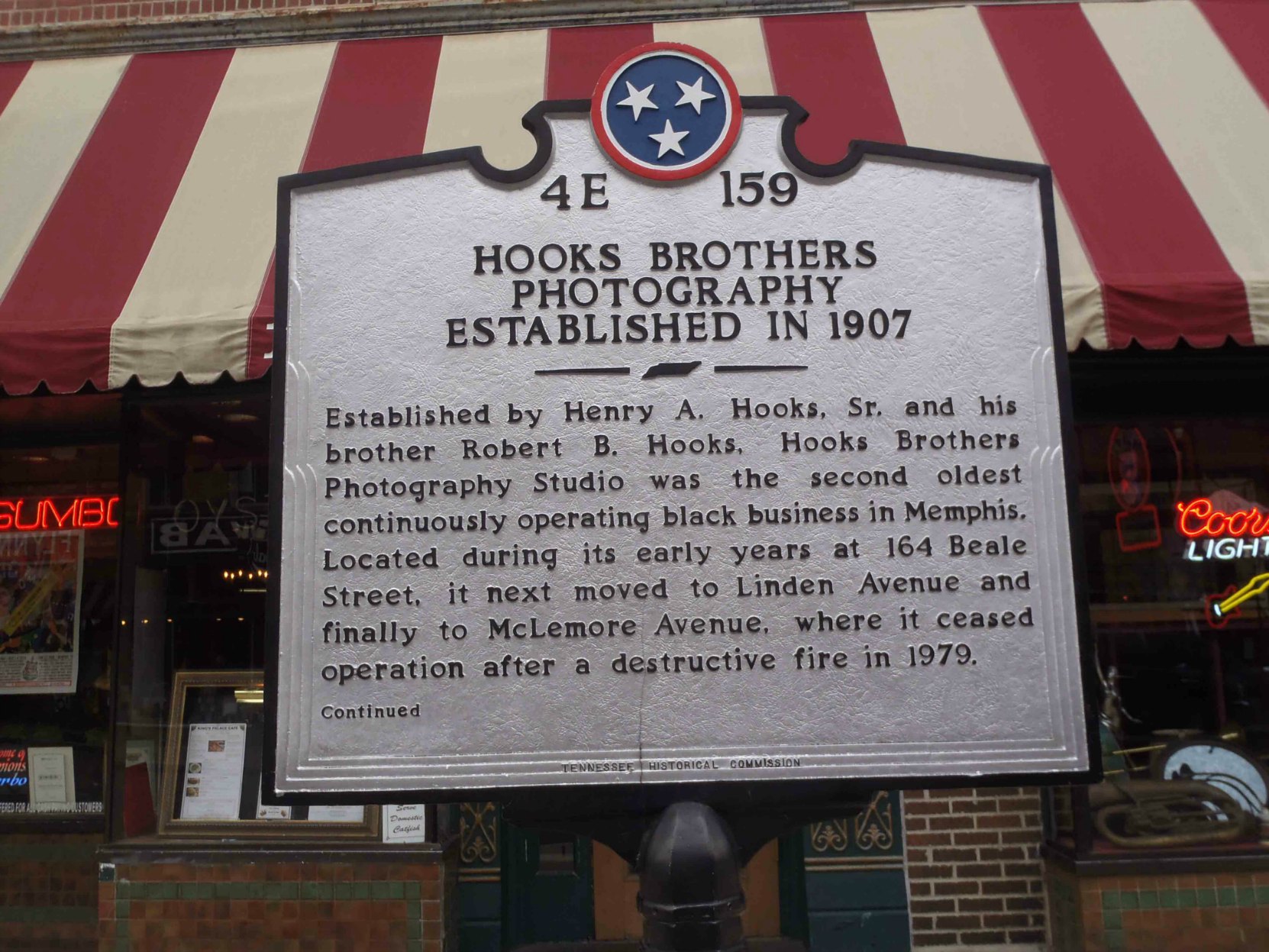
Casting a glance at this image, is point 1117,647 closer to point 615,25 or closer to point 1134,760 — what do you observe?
point 1134,760

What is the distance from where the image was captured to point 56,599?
6488 mm

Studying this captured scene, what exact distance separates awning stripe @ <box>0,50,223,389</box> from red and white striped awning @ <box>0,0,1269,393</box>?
0.04 ft

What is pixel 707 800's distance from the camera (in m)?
2.57

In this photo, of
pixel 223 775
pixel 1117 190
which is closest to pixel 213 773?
pixel 223 775

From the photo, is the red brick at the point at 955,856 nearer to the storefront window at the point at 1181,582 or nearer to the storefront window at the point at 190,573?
the storefront window at the point at 1181,582

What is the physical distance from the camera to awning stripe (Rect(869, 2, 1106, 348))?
4422 mm

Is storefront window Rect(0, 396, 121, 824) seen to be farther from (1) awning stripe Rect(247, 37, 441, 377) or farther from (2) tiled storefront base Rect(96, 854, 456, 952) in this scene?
(1) awning stripe Rect(247, 37, 441, 377)

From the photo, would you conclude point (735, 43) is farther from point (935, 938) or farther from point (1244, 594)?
point (935, 938)

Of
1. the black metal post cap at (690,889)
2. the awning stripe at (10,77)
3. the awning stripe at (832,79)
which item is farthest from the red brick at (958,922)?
the awning stripe at (10,77)

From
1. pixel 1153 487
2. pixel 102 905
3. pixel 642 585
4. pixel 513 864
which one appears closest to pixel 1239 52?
pixel 1153 487

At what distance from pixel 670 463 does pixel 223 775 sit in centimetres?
426

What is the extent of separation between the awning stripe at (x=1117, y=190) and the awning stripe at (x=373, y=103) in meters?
3.19

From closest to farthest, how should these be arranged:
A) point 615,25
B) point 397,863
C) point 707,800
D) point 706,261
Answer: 1. point 707,800
2. point 706,261
3. point 397,863
4. point 615,25

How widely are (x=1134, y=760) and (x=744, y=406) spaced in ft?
14.0
